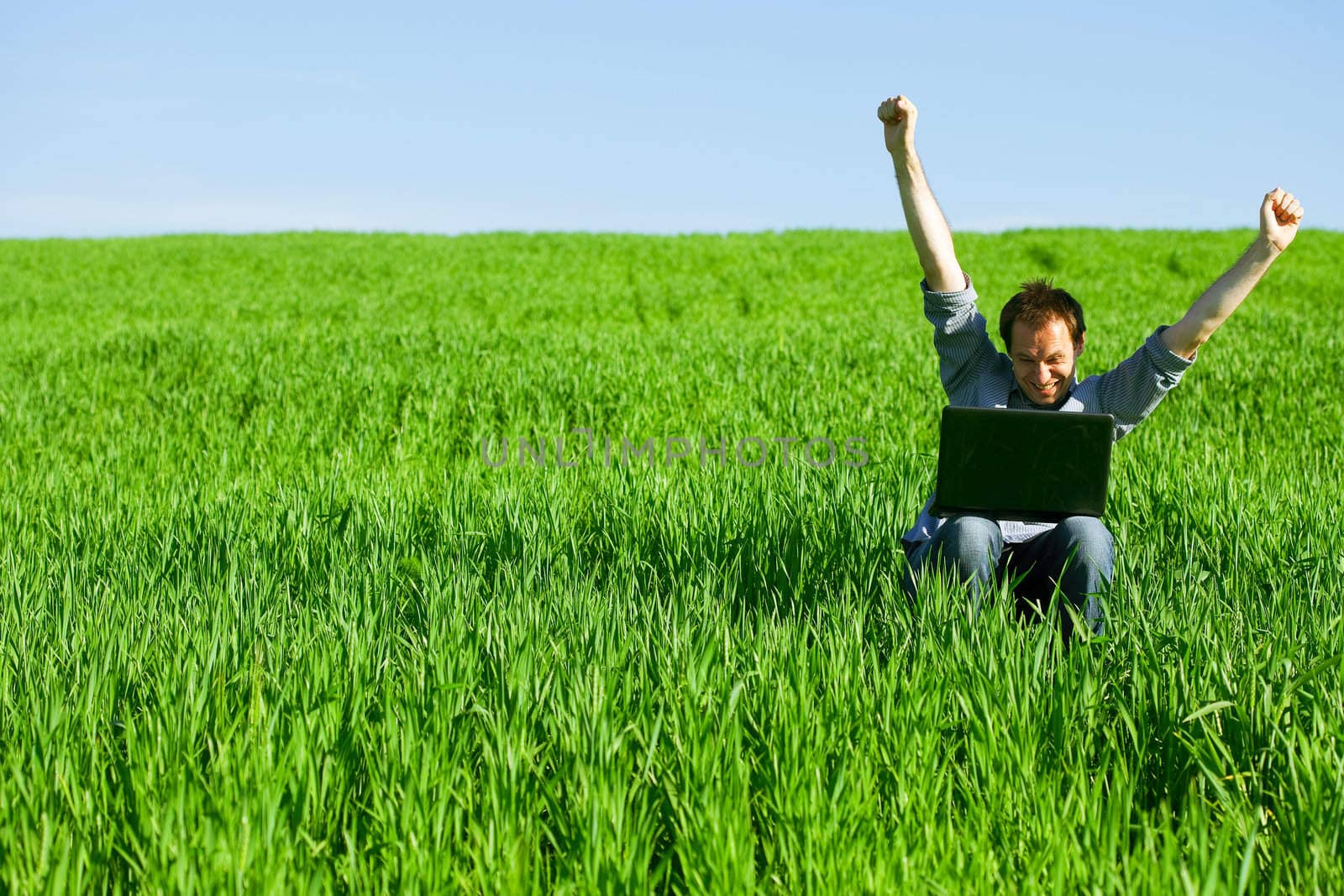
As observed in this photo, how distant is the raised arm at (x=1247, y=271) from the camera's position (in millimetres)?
2791

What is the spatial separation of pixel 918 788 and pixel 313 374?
7226 millimetres

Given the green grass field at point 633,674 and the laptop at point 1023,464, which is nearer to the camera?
the green grass field at point 633,674

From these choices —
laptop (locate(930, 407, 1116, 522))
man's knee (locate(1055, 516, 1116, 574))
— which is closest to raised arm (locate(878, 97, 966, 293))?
laptop (locate(930, 407, 1116, 522))

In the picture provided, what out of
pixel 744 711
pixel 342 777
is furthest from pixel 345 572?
pixel 744 711

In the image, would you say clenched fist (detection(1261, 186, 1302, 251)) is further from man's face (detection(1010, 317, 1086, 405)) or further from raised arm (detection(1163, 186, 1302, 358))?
man's face (detection(1010, 317, 1086, 405))

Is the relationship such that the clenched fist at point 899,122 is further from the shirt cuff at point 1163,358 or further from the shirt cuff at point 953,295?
the shirt cuff at point 1163,358

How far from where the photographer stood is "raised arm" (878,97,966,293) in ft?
9.53

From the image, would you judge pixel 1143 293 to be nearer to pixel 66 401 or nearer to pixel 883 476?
pixel 883 476

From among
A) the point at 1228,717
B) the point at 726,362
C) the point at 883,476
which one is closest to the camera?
the point at 1228,717

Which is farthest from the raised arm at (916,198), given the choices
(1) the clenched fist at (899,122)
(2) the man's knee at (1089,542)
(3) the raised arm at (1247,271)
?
(2) the man's knee at (1089,542)

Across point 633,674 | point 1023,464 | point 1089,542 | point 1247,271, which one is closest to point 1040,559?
point 1089,542

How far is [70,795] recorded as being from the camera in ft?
6.31

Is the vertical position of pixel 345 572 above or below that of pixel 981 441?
below

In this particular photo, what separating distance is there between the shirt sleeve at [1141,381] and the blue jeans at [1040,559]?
375 mm
